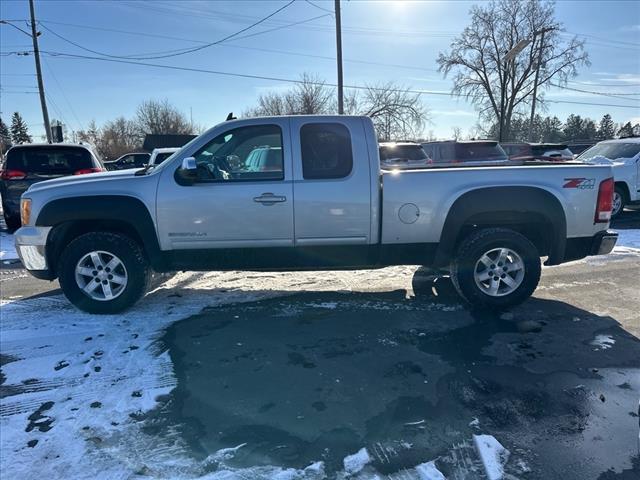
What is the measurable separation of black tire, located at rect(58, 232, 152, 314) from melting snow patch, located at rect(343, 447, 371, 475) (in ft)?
9.89

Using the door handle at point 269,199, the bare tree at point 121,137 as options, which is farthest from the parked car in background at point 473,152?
the bare tree at point 121,137

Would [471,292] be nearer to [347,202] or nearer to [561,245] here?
[561,245]

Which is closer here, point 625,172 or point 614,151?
point 625,172

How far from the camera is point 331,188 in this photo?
4.27 meters

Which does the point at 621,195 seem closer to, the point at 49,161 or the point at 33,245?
the point at 33,245

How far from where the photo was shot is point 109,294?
4484 millimetres

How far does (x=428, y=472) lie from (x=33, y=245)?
4300 millimetres

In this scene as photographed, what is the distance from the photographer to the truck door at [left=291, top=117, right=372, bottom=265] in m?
4.27

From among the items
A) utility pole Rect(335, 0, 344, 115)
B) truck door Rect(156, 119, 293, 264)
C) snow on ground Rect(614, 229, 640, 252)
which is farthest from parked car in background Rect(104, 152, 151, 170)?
snow on ground Rect(614, 229, 640, 252)

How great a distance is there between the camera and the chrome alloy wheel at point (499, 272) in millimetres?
4469

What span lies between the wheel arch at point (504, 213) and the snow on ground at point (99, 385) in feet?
2.97

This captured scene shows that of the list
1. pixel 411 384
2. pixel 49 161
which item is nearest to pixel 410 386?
pixel 411 384

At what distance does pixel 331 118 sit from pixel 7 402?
3.68 m

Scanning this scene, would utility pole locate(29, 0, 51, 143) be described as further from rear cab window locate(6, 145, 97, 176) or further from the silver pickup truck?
the silver pickup truck
